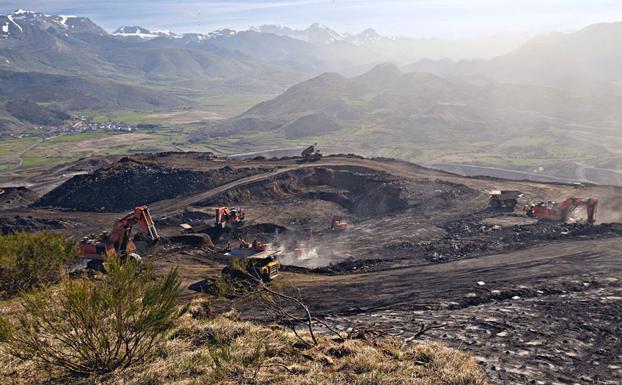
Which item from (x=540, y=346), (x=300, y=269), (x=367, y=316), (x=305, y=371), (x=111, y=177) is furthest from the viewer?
(x=111, y=177)

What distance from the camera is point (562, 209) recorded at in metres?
37.0

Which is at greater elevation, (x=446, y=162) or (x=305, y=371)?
(x=305, y=371)

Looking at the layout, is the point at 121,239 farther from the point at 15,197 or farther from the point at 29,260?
the point at 15,197

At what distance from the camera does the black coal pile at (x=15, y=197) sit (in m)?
57.8

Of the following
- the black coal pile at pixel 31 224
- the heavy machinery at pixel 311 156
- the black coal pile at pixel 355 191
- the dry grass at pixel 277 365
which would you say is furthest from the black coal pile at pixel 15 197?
the dry grass at pixel 277 365

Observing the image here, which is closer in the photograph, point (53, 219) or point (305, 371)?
point (305, 371)

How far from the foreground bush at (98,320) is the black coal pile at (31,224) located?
38.3 m

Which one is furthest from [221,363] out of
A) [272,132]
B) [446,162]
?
[272,132]

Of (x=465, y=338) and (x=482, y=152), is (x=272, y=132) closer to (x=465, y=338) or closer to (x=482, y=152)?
(x=482, y=152)

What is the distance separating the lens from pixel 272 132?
164 meters

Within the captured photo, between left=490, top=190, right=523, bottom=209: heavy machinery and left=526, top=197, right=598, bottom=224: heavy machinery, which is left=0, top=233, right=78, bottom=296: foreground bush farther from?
left=490, top=190, right=523, bottom=209: heavy machinery

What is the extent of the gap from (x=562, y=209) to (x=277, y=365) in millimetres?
32908

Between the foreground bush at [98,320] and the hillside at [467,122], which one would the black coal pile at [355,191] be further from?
the hillside at [467,122]

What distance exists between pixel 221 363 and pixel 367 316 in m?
8.07
